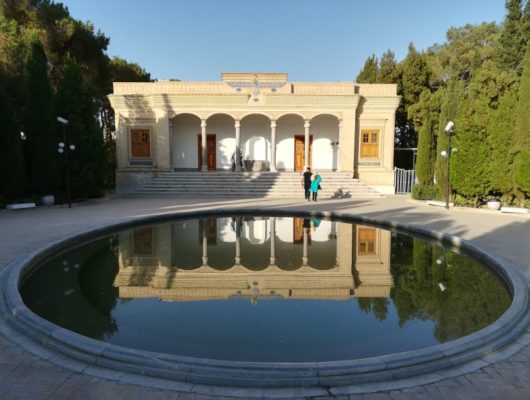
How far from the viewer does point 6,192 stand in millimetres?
14750

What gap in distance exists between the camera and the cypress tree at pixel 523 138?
1351 cm

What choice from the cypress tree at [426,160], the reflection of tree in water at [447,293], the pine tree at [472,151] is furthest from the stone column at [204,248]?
the cypress tree at [426,160]

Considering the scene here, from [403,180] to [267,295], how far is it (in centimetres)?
1781

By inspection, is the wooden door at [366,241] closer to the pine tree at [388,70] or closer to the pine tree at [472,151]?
the pine tree at [472,151]

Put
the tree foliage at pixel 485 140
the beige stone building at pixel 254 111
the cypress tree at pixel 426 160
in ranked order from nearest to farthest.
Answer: the tree foliage at pixel 485 140 < the cypress tree at pixel 426 160 < the beige stone building at pixel 254 111

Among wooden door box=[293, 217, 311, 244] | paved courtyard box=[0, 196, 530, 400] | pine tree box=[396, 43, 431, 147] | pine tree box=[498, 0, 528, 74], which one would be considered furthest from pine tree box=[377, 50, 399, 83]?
wooden door box=[293, 217, 311, 244]

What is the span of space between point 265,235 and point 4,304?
666 cm

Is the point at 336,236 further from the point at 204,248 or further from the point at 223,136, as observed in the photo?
the point at 223,136

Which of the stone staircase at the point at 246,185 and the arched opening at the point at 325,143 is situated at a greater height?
the arched opening at the point at 325,143

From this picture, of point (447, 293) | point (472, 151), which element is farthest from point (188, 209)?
point (472, 151)

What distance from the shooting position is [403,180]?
72.6 feet

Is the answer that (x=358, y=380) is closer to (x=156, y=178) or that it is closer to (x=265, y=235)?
(x=265, y=235)

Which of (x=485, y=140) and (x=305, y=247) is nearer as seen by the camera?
(x=305, y=247)

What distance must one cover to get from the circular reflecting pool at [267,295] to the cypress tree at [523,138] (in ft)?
20.2
